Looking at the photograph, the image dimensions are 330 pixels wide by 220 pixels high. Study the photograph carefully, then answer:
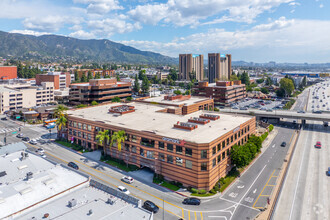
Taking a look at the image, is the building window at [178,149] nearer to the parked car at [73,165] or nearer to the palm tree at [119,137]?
the palm tree at [119,137]

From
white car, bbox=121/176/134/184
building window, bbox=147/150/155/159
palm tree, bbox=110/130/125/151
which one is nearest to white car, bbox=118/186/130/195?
white car, bbox=121/176/134/184

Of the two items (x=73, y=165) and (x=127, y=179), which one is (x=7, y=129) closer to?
(x=73, y=165)

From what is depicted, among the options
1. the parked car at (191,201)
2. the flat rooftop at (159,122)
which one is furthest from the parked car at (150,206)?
the flat rooftop at (159,122)

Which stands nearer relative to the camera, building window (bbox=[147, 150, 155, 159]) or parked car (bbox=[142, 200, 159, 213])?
parked car (bbox=[142, 200, 159, 213])

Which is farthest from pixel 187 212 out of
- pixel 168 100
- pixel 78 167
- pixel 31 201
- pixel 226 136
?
pixel 168 100

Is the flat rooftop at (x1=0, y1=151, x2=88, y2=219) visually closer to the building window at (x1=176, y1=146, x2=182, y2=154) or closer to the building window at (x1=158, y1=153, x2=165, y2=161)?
the building window at (x1=158, y1=153, x2=165, y2=161)

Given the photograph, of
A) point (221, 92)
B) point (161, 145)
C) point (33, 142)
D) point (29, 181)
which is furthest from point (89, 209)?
point (221, 92)

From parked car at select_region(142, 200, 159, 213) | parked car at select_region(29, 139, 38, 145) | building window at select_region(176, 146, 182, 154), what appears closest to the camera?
parked car at select_region(142, 200, 159, 213)

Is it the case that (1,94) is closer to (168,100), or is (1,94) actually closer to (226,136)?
(168,100)
